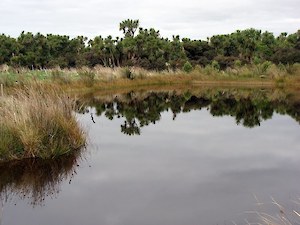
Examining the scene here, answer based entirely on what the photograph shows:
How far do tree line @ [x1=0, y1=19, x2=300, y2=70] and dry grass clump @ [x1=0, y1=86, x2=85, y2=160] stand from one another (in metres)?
33.8

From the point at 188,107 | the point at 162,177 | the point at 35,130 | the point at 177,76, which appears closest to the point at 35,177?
the point at 35,130

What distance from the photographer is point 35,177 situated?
261 inches

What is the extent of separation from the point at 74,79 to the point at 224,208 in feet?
57.9

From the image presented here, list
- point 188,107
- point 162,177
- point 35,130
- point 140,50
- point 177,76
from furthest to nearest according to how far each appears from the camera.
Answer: point 140,50
point 177,76
point 188,107
point 35,130
point 162,177

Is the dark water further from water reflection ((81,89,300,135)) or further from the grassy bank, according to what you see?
the grassy bank

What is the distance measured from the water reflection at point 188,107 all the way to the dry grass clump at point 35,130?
2.77 m

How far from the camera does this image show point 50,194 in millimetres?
5957

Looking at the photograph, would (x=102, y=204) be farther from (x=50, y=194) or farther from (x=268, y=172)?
(x=268, y=172)

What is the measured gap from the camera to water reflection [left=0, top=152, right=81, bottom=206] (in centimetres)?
591

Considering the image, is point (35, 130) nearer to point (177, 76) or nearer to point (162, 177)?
point (162, 177)

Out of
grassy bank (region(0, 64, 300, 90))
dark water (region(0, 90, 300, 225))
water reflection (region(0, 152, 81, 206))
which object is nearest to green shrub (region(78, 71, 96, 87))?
grassy bank (region(0, 64, 300, 90))

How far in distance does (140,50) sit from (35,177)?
41448 millimetres

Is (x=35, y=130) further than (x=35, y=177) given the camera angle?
Yes

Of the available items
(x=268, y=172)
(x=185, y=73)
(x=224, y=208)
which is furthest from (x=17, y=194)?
(x=185, y=73)
